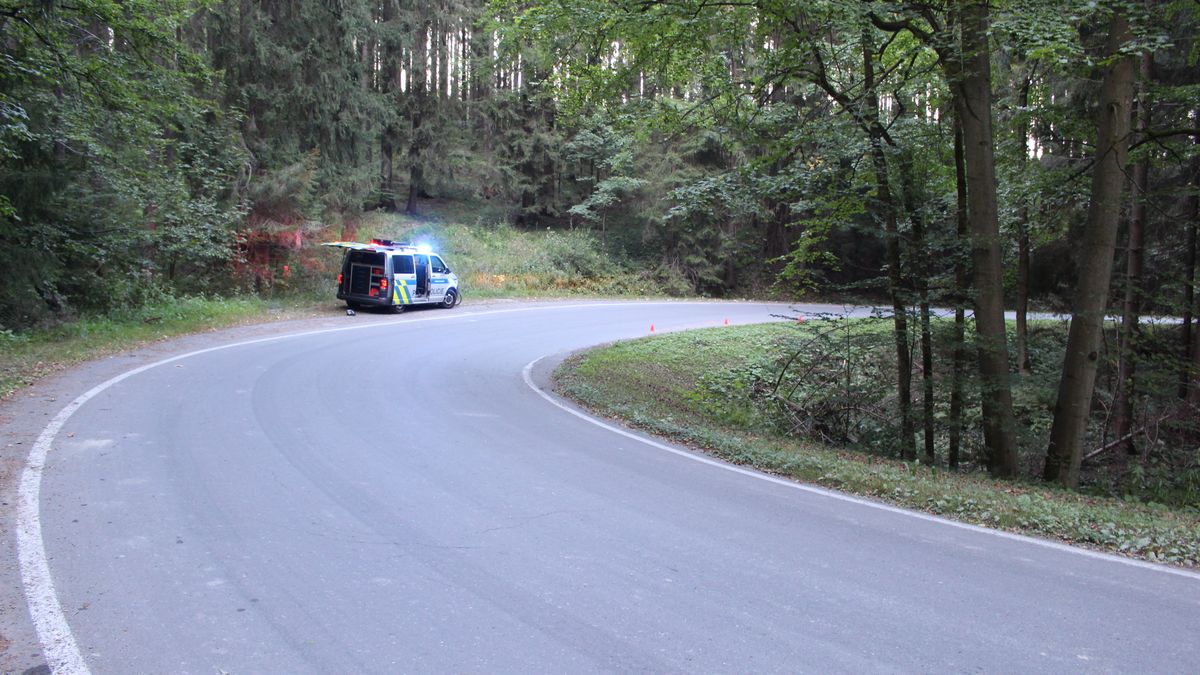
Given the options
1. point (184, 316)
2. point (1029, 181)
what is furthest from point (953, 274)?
point (184, 316)

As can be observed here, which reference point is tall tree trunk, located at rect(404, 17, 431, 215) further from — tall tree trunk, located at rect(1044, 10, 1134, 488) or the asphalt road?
tall tree trunk, located at rect(1044, 10, 1134, 488)

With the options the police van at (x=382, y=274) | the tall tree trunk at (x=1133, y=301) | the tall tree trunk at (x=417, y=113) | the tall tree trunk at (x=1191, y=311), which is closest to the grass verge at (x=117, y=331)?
the police van at (x=382, y=274)

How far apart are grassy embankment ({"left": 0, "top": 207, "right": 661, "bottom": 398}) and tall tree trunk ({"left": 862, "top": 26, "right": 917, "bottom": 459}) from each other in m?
12.5

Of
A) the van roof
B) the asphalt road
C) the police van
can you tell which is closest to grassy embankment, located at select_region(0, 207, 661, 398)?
the police van

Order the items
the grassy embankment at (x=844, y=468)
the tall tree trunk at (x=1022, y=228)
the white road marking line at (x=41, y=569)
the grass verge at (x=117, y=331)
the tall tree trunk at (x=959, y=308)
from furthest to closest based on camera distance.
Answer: the grass verge at (x=117, y=331)
the tall tree trunk at (x=1022, y=228)
the tall tree trunk at (x=959, y=308)
the grassy embankment at (x=844, y=468)
the white road marking line at (x=41, y=569)

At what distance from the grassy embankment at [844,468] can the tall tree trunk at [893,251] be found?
0.97 m

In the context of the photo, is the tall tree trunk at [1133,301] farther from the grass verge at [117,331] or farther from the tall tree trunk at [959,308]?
the grass verge at [117,331]

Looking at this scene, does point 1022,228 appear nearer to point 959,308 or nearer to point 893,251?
point 893,251

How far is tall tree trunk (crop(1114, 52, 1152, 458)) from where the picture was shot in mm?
10219

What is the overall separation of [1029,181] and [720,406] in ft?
20.6

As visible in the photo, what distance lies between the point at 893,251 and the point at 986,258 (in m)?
1.61

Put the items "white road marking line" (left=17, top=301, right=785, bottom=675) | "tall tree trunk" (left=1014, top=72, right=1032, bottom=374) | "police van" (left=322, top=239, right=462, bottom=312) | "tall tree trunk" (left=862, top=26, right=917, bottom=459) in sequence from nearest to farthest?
"white road marking line" (left=17, top=301, right=785, bottom=675)
"tall tree trunk" (left=862, top=26, right=917, bottom=459)
"tall tree trunk" (left=1014, top=72, right=1032, bottom=374)
"police van" (left=322, top=239, right=462, bottom=312)

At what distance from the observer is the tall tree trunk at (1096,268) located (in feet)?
28.3

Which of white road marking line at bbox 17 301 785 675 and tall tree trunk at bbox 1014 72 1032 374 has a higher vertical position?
tall tree trunk at bbox 1014 72 1032 374
